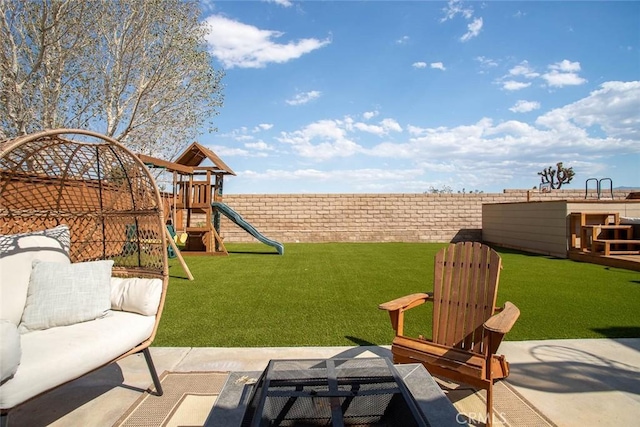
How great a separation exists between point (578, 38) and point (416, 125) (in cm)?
678

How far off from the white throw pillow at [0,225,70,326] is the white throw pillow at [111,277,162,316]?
498 mm

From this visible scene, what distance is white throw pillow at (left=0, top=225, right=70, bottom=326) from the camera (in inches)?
86.2

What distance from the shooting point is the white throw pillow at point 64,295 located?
2.21 meters

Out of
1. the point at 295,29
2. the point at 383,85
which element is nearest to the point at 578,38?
the point at 383,85

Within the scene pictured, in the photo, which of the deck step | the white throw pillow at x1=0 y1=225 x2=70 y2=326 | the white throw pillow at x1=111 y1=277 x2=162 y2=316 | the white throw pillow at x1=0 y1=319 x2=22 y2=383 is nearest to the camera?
the white throw pillow at x1=0 y1=319 x2=22 y2=383

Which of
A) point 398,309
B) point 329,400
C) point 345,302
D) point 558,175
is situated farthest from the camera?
point 558,175

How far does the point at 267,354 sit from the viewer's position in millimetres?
2846

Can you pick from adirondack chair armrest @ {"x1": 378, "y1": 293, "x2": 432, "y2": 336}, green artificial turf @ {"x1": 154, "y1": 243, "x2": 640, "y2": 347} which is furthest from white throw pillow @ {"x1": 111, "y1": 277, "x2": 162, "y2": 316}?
adirondack chair armrest @ {"x1": 378, "y1": 293, "x2": 432, "y2": 336}

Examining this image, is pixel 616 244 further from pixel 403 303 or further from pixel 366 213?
pixel 403 303

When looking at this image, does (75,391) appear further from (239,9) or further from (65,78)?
(65,78)

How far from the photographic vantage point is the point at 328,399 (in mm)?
1377

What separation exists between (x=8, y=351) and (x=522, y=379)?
2827 millimetres

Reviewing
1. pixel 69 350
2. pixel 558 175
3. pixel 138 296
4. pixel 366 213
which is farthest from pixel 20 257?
pixel 558 175

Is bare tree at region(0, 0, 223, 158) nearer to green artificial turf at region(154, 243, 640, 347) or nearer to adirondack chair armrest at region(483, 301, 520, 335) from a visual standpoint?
green artificial turf at region(154, 243, 640, 347)
